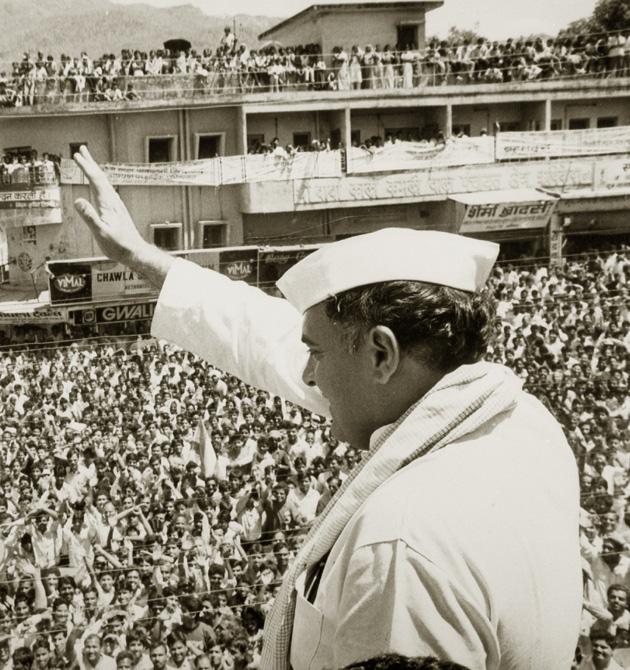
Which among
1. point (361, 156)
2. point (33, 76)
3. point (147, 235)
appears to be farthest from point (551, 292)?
point (33, 76)

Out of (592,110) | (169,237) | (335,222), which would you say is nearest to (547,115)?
(592,110)

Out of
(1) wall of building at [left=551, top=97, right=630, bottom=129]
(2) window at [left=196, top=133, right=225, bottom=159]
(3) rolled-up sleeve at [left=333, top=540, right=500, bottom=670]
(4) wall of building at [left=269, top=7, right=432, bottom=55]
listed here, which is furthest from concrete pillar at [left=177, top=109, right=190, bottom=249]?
(3) rolled-up sleeve at [left=333, top=540, right=500, bottom=670]

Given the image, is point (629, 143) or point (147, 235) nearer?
point (147, 235)

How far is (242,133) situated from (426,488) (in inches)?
302

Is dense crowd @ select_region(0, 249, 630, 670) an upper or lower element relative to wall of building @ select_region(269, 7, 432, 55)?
lower

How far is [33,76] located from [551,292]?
4288 mm

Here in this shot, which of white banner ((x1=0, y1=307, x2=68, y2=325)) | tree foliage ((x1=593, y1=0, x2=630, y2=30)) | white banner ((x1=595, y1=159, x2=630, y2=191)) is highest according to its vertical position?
tree foliage ((x1=593, y1=0, x2=630, y2=30))

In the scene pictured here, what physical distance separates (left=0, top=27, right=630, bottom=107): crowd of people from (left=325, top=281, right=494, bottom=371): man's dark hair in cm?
607

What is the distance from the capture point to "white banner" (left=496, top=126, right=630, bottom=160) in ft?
27.4

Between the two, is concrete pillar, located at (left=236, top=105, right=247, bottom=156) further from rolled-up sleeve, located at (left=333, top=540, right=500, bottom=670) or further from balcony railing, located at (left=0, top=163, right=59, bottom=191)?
rolled-up sleeve, located at (left=333, top=540, right=500, bottom=670)

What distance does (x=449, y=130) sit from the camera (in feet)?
27.6

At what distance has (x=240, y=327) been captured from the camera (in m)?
0.99

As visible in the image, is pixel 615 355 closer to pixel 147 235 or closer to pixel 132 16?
pixel 132 16

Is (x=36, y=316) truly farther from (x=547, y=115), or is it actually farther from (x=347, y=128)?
(x=547, y=115)
